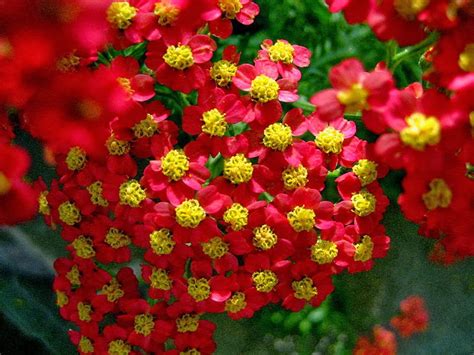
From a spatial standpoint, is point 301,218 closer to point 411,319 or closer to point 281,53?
point 281,53

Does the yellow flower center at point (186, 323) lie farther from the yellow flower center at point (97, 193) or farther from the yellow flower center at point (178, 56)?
the yellow flower center at point (178, 56)

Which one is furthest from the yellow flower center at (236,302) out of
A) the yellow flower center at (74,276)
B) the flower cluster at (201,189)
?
the yellow flower center at (74,276)

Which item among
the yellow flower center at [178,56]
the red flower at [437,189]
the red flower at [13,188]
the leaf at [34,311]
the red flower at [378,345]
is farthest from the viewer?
the red flower at [378,345]

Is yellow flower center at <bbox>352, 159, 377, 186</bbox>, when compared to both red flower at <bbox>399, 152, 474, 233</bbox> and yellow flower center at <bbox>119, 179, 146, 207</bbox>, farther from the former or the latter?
yellow flower center at <bbox>119, 179, 146, 207</bbox>

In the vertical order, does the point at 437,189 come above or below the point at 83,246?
above

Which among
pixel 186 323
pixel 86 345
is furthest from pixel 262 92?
pixel 86 345

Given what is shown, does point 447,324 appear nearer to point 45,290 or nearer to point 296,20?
point 296,20
